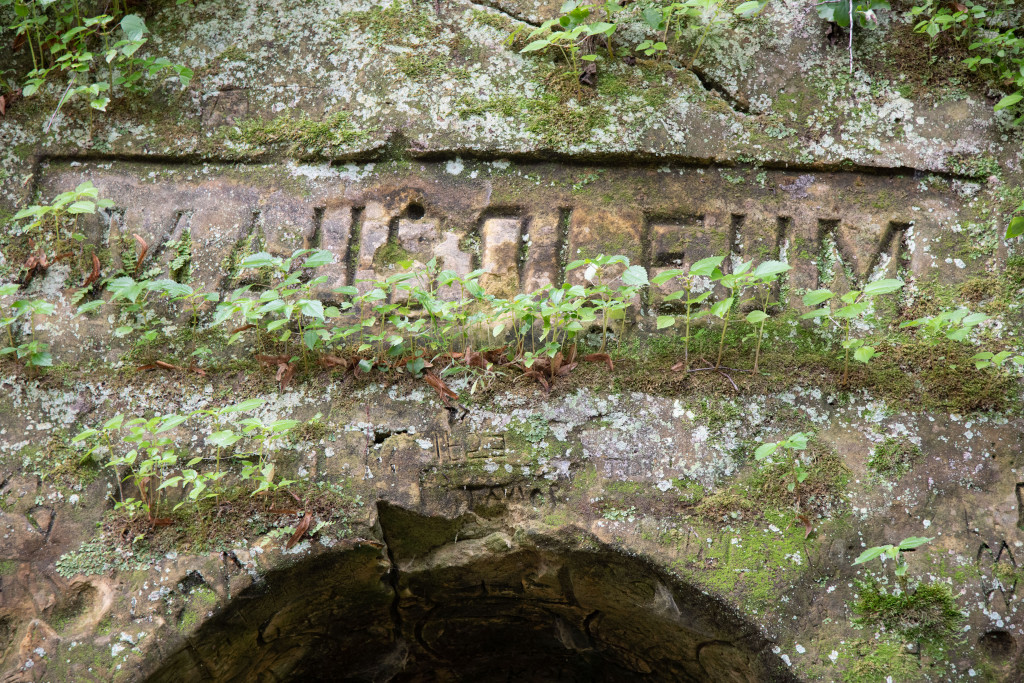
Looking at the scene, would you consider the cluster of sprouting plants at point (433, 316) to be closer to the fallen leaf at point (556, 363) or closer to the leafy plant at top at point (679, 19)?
the fallen leaf at point (556, 363)

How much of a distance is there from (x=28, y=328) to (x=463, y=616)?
1725 mm

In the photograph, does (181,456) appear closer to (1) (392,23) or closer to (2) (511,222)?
(2) (511,222)

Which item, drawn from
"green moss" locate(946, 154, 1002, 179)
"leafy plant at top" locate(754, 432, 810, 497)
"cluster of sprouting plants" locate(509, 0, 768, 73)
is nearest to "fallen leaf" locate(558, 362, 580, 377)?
"leafy plant at top" locate(754, 432, 810, 497)

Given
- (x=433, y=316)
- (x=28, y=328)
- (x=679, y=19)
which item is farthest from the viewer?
(x=679, y=19)

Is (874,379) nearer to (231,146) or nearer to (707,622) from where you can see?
(707,622)

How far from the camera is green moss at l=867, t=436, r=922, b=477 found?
7.82 feet

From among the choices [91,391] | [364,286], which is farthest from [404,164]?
[91,391]

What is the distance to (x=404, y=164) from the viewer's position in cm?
282

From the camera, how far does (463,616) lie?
9.12ft

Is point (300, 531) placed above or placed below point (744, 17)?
below

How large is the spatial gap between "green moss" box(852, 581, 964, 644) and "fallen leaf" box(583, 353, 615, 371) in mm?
Answer: 947

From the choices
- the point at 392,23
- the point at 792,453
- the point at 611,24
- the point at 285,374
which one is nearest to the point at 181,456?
the point at 285,374

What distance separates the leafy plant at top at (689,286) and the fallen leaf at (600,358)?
0.61 feet

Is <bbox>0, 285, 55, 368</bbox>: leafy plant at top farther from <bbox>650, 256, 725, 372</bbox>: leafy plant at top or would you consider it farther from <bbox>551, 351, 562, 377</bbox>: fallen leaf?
<bbox>650, 256, 725, 372</bbox>: leafy plant at top
